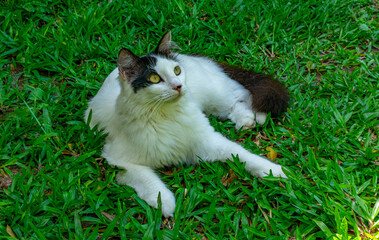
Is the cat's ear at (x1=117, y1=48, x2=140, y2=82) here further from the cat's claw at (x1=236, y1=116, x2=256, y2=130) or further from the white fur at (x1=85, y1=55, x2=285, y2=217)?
the cat's claw at (x1=236, y1=116, x2=256, y2=130)

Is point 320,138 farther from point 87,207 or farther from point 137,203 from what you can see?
point 87,207

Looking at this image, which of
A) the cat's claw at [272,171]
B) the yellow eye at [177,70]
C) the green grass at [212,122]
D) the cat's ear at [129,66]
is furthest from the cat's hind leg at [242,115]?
the cat's ear at [129,66]

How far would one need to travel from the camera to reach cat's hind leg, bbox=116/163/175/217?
2.82m

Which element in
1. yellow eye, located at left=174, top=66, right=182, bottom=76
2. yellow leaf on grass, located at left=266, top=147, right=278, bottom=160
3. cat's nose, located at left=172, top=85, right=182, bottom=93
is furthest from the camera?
yellow leaf on grass, located at left=266, top=147, right=278, bottom=160

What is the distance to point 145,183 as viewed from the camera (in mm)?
2959

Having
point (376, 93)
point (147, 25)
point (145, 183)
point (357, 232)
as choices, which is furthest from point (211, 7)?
point (357, 232)

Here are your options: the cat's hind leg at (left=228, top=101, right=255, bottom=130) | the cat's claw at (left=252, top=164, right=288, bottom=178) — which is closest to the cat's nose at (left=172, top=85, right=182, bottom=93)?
the cat's claw at (left=252, top=164, right=288, bottom=178)

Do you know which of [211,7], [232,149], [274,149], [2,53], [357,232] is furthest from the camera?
[211,7]

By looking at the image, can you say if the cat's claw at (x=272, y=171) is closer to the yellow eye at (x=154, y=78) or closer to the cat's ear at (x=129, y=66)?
the yellow eye at (x=154, y=78)

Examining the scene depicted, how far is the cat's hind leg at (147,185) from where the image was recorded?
9.24ft

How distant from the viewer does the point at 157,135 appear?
3.04 metres

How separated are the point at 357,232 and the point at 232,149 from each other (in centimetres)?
114

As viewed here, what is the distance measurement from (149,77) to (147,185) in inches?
33.6

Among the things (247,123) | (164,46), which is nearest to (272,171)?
(247,123)
